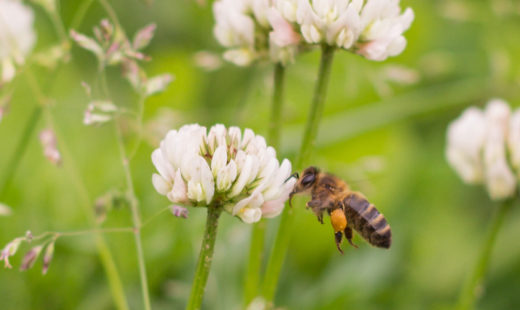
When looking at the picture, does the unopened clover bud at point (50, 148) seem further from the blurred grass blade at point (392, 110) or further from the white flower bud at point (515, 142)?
the blurred grass blade at point (392, 110)

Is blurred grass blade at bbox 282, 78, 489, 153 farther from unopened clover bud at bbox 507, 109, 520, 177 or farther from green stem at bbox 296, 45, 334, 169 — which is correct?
green stem at bbox 296, 45, 334, 169

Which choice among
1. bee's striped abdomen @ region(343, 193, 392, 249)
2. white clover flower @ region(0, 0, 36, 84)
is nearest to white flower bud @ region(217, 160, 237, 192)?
bee's striped abdomen @ region(343, 193, 392, 249)

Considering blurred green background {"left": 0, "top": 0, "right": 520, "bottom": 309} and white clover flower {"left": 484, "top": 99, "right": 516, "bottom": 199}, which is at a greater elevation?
white clover flower {"left": 484, "top": 99, "right": 516, "bottom": 199}

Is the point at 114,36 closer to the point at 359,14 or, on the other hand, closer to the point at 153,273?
the point at 359,14

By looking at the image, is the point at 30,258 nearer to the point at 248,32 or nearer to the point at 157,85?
the point at 157,85

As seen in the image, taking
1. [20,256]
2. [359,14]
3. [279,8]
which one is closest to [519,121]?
[359,14]

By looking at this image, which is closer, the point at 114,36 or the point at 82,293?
the point at 114,36

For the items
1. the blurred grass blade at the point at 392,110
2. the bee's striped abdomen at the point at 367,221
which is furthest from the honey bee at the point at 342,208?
the blurred grass blade at the point at 392,110
